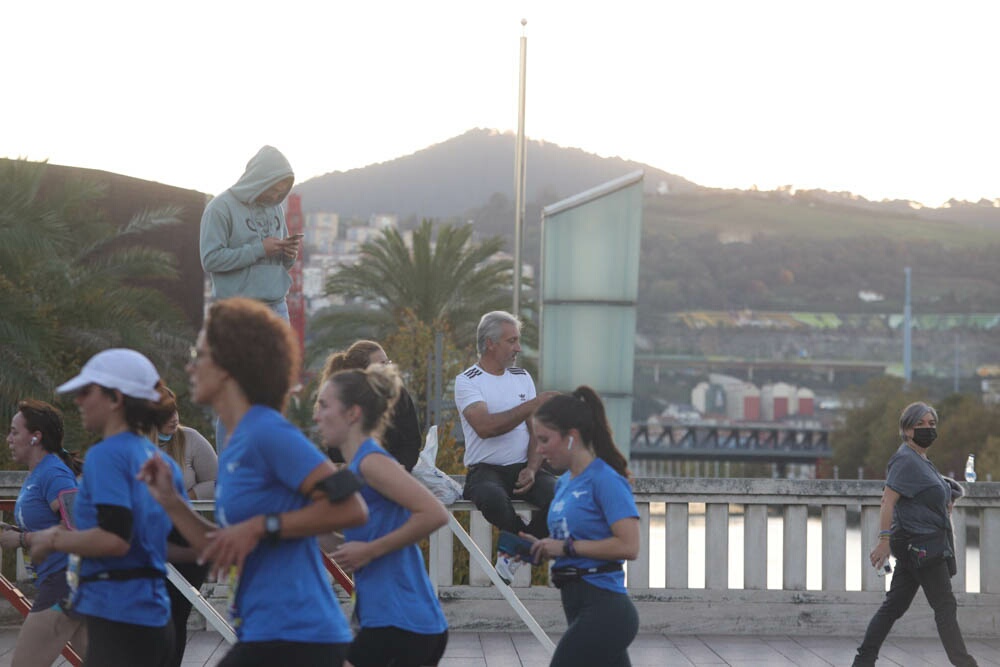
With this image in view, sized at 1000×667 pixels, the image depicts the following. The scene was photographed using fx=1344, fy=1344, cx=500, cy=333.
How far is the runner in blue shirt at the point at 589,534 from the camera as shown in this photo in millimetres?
5098

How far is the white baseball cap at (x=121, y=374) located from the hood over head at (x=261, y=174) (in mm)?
3851

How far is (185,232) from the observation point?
41.9 m

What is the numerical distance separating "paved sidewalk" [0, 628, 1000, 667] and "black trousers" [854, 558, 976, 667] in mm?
1059

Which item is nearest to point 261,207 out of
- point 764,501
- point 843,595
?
point 764,501

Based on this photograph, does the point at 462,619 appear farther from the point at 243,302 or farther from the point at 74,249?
the point at 74,249

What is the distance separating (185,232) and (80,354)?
46.8 feet

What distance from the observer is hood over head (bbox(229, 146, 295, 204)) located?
312 inches

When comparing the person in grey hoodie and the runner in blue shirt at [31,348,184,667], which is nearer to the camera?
the runner in blue shirt at [31,348,184,667]

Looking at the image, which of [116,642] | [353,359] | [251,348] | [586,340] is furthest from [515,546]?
[586,340]

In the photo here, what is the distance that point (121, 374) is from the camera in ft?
13.6

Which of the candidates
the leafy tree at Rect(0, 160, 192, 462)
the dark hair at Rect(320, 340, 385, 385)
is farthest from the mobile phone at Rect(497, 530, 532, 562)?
the leafy tree at Rect(0, 160, 192, 462)

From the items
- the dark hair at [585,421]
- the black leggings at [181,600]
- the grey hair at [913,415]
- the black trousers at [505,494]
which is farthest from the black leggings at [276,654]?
the grey hair at [913,415]

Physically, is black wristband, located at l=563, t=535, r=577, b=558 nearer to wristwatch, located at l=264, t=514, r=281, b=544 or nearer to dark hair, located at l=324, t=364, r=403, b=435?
dark hair, located at l=324, t=364, r=403, b=435

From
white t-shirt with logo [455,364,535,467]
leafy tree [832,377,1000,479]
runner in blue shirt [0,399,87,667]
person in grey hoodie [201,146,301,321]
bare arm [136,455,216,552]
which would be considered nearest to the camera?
bare arm [136,455,216,552]
